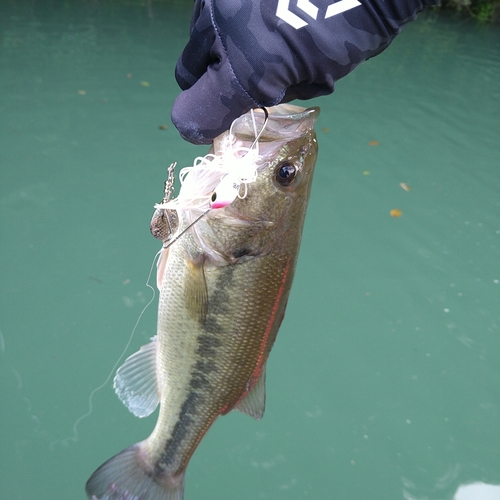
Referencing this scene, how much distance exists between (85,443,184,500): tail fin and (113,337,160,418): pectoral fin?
0.16 meters

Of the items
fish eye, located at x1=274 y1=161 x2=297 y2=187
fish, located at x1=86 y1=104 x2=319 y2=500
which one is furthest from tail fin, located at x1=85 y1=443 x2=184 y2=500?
fish eye, located at x1=274 y1=161 x2=297 y2=187

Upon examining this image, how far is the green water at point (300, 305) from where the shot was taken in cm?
269

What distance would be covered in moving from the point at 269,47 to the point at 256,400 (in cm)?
117

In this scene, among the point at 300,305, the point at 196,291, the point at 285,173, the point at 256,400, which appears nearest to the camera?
the point at 285,173

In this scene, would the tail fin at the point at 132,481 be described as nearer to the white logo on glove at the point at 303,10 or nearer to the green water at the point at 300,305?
the green water at the point at 300,305

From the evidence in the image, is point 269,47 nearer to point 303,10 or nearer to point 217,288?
point 303,10

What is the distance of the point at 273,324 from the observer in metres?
1.61

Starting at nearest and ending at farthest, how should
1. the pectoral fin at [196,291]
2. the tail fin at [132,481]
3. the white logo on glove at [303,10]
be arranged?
the white logo on glove at [303,10], the pectoral fin at [196,291], the tail fin at [132,481]

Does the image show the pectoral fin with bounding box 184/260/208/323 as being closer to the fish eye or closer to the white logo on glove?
the fish eye

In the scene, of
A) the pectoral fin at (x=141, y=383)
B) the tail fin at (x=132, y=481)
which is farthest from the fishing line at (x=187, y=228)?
the tail fin at (x=132, y=481)

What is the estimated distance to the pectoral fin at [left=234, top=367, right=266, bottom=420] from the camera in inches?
67.9

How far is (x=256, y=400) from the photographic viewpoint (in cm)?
174

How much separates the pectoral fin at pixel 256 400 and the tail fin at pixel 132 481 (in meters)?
0.35


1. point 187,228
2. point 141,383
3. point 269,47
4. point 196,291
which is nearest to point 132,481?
point 141,383
